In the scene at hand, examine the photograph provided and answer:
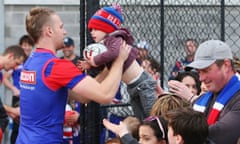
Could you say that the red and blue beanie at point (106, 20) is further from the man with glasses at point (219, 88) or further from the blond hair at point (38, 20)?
the man with glasses at point (219, 88)

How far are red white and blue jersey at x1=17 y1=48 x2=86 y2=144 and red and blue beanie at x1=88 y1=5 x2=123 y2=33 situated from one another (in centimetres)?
56

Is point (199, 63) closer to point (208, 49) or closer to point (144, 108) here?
point (208, 49)

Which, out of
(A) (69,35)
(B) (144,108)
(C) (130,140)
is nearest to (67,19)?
(A) (69,35)

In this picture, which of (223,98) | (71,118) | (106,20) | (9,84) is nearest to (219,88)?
(223,98)

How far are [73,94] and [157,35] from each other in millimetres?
1717

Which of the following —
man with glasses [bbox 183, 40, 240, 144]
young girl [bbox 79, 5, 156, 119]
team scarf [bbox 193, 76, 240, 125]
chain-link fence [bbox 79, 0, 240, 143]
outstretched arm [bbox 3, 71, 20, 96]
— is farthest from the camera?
outstretched arm [bbox 3, 71, 20, 96]

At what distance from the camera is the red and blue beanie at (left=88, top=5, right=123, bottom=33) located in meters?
5.09

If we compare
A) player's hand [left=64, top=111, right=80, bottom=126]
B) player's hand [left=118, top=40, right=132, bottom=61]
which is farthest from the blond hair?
player's hand [left=64, top=111, right=80, bottom=126]

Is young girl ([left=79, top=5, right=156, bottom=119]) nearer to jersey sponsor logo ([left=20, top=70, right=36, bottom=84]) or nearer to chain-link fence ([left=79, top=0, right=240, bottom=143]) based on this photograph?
jersey sponsor logo ([left=20, top=70, right=36, bottom=84])

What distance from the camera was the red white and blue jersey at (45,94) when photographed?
455cm

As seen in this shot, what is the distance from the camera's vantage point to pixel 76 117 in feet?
25.1

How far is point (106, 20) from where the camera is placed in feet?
16.8

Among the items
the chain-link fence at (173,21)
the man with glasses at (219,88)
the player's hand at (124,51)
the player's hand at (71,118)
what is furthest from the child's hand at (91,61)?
the player's hand at (71,118)

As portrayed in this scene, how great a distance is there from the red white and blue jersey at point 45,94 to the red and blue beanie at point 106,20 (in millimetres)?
560
